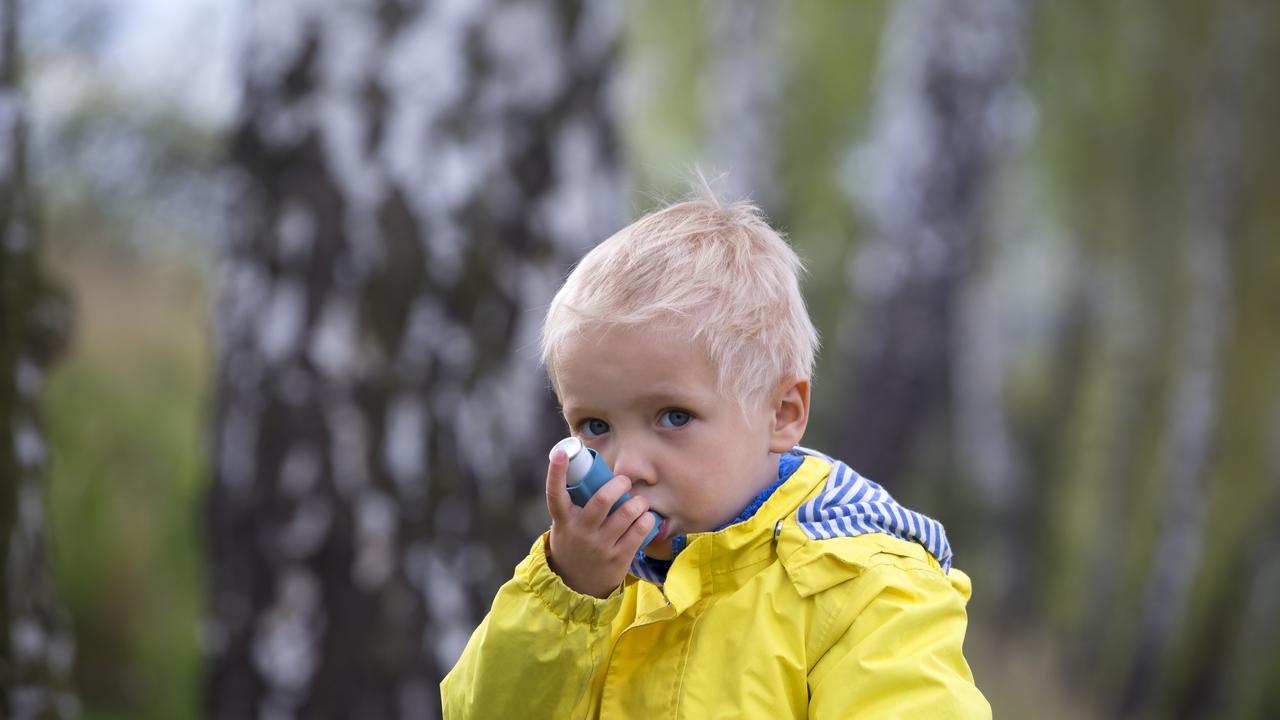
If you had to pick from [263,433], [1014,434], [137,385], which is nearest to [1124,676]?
[1014,434]

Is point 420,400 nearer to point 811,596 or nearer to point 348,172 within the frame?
point 348,172

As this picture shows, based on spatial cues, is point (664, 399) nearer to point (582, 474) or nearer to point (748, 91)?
point (582, 474)

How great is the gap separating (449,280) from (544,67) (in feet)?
2.02

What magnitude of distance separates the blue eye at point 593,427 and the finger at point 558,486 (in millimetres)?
158

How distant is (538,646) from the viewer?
69.8 inches

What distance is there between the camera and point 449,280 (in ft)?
10.3

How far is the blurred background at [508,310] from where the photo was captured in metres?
3.04

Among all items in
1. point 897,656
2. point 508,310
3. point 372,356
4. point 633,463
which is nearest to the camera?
point 897,656

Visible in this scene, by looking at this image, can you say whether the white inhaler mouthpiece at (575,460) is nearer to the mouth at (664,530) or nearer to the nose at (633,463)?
the nose at (633,463)

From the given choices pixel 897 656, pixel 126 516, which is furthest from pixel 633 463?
pixel 126 516

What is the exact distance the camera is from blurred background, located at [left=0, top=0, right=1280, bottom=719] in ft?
9.98

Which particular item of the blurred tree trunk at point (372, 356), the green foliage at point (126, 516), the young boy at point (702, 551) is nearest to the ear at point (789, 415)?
the young boy at point (702, 551)

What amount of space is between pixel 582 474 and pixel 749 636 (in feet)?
1.09

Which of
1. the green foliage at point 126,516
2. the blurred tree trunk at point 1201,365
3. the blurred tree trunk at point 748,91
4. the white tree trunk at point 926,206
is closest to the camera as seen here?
the green foliage at point 126,516
